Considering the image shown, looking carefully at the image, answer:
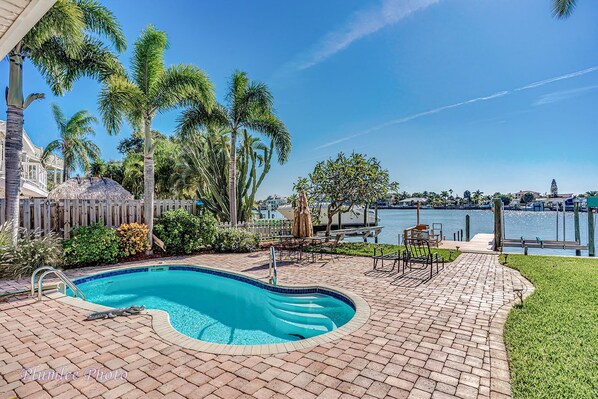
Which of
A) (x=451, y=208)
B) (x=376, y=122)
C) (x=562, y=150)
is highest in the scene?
(x=376, y=122)

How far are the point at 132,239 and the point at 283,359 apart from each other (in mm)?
9216

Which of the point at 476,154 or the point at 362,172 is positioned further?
the point at 476,154

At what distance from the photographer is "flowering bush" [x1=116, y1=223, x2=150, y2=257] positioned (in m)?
10.4

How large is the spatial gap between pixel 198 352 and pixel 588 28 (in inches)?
634

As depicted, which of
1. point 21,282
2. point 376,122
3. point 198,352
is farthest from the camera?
point 376,122

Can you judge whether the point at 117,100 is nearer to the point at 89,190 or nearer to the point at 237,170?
the point at 237,170

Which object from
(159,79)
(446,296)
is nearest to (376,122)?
(159,79)

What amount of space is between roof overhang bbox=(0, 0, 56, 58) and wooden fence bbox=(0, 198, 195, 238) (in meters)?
8.97

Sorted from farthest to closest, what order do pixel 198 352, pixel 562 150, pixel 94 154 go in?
pixel 94 154
pixel 562 150
pixel 198 352

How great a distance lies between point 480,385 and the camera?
9.63 feet

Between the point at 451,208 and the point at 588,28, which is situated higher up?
the point at 588,28

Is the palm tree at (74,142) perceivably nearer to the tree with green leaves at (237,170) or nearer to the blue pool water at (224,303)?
the tree with green leaves at (237,170)

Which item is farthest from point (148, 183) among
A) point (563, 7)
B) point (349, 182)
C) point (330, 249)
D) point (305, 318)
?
point (563, 7)

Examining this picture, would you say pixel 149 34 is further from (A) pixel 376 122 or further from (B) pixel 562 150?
(B) pixel 562 150
